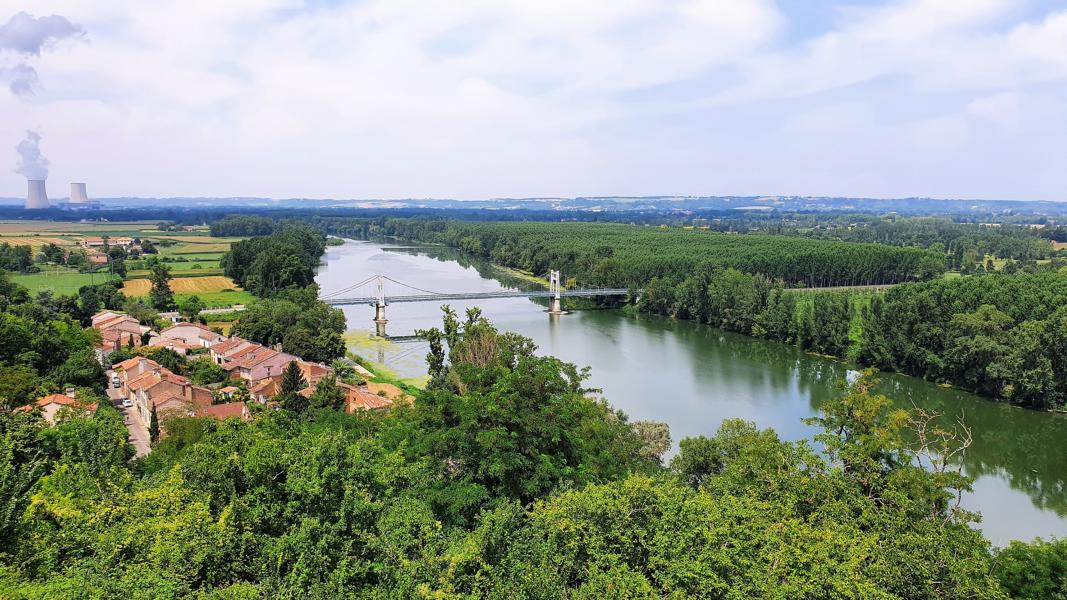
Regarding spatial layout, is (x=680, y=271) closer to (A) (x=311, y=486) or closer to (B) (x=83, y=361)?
(B) (x=83, y=361)

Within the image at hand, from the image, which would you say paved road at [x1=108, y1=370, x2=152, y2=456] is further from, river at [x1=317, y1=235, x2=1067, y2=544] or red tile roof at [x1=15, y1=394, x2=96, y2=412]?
river at [x1=317, y1=235, x2=1067, y2=544]

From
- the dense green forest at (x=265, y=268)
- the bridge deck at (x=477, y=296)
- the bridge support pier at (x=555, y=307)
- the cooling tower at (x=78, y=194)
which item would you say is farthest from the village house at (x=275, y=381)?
the cooling tower at (x=78, y=194)

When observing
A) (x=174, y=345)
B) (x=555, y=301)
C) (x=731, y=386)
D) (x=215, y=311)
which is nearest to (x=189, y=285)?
(x=215, y=311)

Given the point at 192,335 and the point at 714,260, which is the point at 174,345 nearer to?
the point at 192,335

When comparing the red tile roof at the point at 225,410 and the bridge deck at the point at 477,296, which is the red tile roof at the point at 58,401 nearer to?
the red tile roof at the point at 225,410

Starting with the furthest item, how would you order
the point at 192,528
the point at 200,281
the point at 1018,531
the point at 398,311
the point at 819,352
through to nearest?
the point at 200,281 < the point at 398,311 < the point at 819,352 < the point at 1018,531 < the point at 192,528

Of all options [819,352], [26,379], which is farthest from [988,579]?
[819,352]
